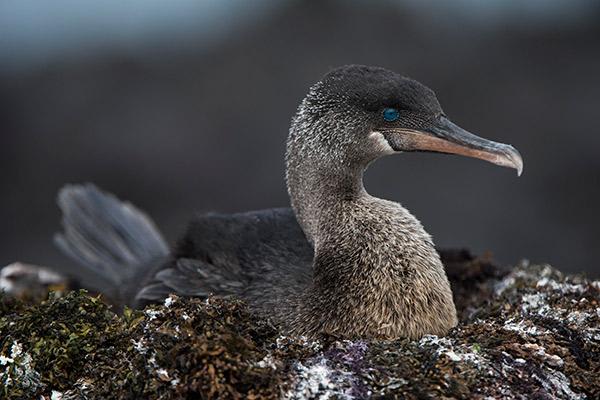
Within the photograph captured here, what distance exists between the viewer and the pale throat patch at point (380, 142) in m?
4.36

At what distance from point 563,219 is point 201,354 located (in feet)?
22.0

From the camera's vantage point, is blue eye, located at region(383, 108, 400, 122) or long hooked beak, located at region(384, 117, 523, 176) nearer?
long hooked beak, located at region(384, 117, 523, 176)

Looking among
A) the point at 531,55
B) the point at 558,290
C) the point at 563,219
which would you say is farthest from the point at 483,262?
the point at 531,55

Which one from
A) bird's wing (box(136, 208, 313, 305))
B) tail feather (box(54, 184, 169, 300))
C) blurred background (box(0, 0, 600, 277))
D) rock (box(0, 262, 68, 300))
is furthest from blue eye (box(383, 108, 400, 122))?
blurred background (box(0, 0, 600, 277))

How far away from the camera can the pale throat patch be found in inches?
172

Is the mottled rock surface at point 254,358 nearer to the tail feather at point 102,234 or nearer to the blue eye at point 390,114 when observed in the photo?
the blue eye at point 390,114

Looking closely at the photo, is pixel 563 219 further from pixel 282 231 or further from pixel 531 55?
pixel 282 231

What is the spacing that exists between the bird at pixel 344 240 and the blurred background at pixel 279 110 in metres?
4.51

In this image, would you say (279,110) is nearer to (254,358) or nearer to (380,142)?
(380,142)

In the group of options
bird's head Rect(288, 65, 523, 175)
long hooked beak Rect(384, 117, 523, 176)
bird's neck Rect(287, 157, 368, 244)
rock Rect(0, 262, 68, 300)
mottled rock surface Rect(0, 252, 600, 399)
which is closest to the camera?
mottled rock surface Rect(0, 252, 600, 399)

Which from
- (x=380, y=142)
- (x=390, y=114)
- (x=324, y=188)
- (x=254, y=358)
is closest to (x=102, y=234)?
(x=324, y=188)

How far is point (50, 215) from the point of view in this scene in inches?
382

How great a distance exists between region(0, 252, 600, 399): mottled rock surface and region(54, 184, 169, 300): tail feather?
2358mm

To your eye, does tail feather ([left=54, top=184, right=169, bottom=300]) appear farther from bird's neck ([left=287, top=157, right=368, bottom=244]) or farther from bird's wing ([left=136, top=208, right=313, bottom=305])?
bird's neck ([left=287, top=157, right=368, bottom=244])
